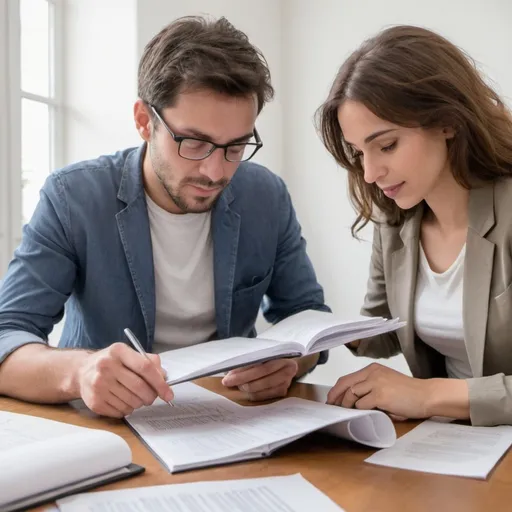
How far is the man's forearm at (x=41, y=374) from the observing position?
1.07 m

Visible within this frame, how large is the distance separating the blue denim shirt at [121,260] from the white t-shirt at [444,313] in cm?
28

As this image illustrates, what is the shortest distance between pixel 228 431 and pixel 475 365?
1.91 feet

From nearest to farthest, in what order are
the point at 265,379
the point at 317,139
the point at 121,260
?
the point at 265,379
the point at 121,260
the point at 317,139

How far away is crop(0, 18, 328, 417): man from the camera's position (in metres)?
1.33

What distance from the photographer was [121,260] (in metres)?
1.46

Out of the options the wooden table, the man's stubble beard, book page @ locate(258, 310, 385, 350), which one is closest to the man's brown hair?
the man's stubble beard

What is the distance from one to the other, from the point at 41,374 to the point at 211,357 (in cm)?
32

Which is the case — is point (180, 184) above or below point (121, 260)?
above

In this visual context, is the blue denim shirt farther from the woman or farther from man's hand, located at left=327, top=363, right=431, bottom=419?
man's hand, located at left=327, top=363, right=431, bottom=419

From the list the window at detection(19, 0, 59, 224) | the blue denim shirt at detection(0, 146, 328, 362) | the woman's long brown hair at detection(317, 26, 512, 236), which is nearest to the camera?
the woman's long brown hair at detection(317, 26, 512, 236)

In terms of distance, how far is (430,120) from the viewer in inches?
50.3

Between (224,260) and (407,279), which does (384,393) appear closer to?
(407,279)

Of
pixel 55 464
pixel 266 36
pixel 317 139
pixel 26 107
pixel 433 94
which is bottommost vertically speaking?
pixel 55 464

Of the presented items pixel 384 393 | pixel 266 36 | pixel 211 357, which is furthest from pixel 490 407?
pixel 266 36
